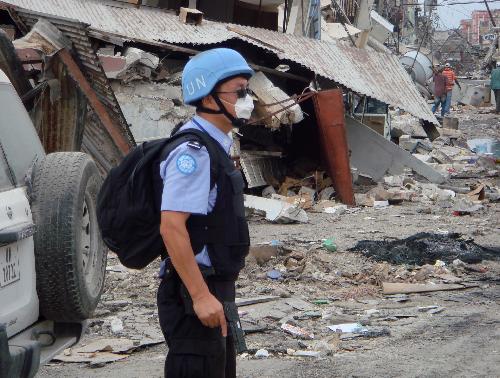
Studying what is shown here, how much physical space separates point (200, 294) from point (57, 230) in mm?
1331

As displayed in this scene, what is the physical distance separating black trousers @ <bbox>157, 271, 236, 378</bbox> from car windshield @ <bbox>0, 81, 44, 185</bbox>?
1.34 m

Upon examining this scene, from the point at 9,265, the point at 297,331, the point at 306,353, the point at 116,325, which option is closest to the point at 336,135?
the point at 297,331

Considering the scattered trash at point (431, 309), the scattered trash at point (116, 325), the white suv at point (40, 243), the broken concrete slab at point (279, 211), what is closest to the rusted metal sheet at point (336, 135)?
the broken concrete slab at point (279, 211)

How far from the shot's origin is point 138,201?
3477 mm

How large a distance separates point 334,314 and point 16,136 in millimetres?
3373

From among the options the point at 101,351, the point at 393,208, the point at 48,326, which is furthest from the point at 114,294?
the point at 393,208

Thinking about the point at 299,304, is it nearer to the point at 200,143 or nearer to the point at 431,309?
the point at 431,309

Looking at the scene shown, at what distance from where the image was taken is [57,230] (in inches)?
176

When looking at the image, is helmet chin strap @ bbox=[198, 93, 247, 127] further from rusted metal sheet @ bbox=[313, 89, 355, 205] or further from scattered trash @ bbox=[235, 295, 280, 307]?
rusted metal sheet @ bbox=[313, 89, 355, 205]

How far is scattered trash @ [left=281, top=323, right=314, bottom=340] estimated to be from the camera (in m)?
6.61

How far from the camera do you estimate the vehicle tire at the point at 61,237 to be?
4.45 m

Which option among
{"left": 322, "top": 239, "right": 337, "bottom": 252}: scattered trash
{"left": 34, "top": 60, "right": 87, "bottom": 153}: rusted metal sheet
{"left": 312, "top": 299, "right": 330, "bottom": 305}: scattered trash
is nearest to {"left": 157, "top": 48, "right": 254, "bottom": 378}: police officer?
{"left": 312, "top": 299, "right": 330, "bottom": 305}: scattered trash

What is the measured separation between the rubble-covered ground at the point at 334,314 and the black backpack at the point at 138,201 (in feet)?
7.38

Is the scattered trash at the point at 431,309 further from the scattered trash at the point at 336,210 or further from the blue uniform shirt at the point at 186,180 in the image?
the scattered trash at the point at 336,210
